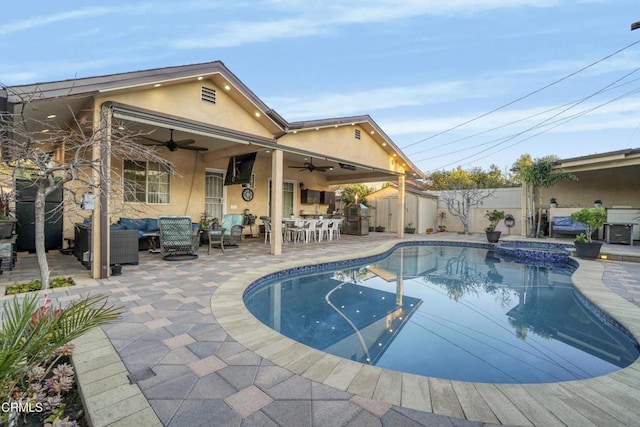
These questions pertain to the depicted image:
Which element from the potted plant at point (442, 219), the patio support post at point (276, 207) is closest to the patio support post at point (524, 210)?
the potted plant at point (442, 219)

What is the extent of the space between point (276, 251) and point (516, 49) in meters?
13.8

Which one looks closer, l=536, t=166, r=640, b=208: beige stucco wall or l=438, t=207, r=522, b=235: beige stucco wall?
l=536, t=166, r=640, b=208: beige stucco wall

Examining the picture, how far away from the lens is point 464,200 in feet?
51.4

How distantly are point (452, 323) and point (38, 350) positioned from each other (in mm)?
4380

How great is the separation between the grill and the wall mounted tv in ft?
21.8

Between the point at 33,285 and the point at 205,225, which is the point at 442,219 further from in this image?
the point at 33,285

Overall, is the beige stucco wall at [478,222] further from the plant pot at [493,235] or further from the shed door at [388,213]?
the plant pot at [493,235]

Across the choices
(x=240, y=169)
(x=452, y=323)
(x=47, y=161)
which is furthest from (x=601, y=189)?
(x=47, y=161)

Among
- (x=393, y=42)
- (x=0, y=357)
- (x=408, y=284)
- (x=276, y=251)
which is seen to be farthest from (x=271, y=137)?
(x=393, y=42)

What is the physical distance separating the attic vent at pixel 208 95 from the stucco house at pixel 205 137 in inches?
0.9

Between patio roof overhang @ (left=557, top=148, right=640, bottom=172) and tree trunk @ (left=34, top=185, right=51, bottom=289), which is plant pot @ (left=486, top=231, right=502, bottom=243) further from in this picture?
tree trunk @ (left=34, top=185, right=51, bottom=289)

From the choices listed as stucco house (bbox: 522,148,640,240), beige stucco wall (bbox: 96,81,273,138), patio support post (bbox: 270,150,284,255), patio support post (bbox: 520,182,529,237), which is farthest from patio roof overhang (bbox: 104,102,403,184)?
stucco house (bbox: 522,148,640,240)

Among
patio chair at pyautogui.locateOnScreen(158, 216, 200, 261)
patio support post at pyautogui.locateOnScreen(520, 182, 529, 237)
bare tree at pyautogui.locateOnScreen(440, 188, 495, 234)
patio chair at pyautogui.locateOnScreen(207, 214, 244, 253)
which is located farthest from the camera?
bare tree at pyautogui.locateOnScreen(440, 188, 495, 234)

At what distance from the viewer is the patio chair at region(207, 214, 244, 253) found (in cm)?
841
